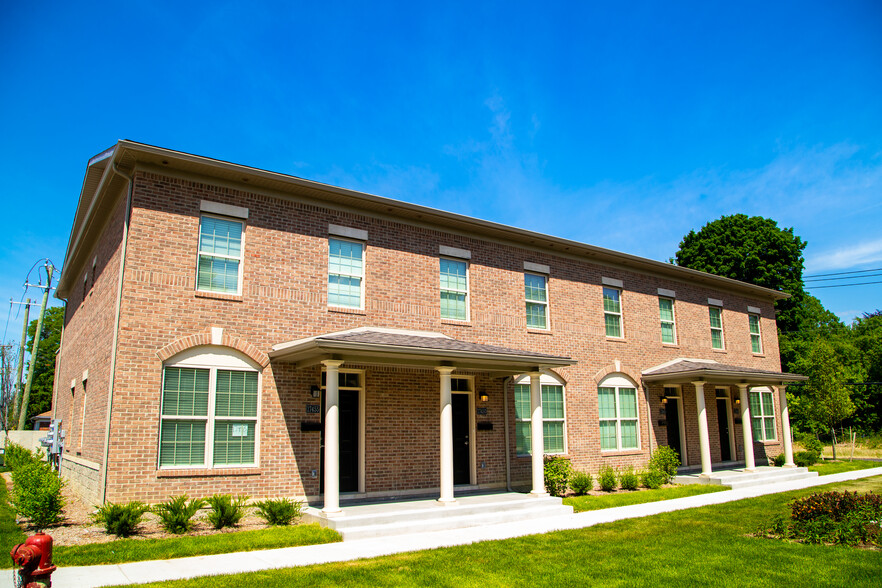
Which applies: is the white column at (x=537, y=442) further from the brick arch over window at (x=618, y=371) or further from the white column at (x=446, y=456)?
the brick arch over window at (x=618, y=371)

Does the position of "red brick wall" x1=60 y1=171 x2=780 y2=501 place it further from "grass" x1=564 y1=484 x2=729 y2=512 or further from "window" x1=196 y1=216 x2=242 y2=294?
"grass" x1=564 y1=484 x2=729 y2=512

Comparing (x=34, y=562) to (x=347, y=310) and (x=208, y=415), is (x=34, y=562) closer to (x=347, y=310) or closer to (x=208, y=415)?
(x=208, y=415)

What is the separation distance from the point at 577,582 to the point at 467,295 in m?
8.89

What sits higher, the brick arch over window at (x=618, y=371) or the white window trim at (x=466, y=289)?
the white window trim at (x=466, y=289)

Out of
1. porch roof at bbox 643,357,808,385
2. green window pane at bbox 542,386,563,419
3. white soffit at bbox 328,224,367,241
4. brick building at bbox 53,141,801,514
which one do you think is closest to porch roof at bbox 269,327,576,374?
brick building at bbox 53,141,801,514

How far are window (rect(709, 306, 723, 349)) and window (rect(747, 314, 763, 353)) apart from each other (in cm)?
239

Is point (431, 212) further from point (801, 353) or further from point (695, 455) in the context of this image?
point (801, 353)

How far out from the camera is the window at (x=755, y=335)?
23.9m

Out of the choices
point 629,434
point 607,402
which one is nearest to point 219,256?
point 607,402

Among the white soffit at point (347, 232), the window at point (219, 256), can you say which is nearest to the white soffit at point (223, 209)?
the window at point (219, 256)

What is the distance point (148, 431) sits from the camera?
1062 cm

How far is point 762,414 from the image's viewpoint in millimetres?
22938

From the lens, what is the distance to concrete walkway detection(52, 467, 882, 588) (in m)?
7.29

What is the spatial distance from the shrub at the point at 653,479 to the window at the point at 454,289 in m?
6.89
